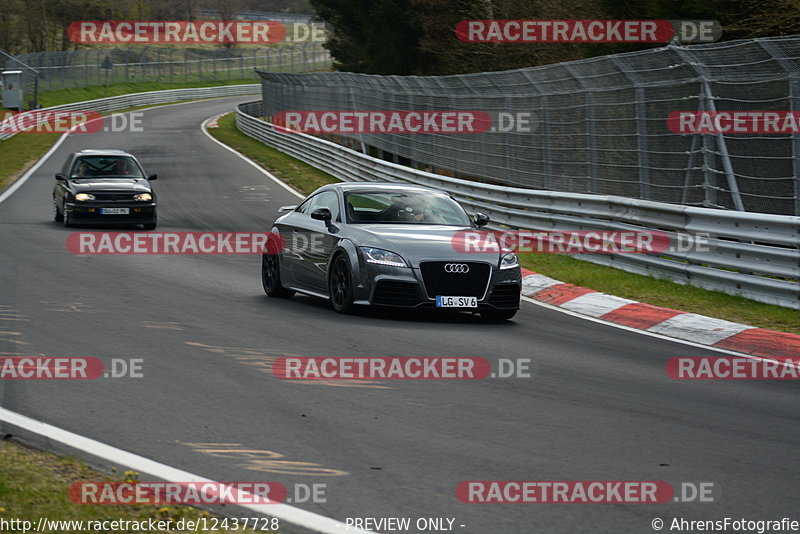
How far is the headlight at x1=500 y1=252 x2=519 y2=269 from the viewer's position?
39.0 ft

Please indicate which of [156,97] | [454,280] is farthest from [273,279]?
[156,97]

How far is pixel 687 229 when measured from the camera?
1462 centimetres

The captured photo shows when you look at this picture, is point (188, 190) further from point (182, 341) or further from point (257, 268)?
point (182, 341)

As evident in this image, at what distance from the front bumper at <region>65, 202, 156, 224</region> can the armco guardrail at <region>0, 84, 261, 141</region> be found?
36798mm

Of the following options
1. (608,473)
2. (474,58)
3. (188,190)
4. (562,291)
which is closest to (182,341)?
(608,473)

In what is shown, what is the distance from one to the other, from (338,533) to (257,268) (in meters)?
12.0

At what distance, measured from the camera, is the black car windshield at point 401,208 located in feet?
41.6

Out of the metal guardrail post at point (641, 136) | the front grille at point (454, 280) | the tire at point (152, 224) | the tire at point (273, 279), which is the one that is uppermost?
the metal guardrail post at point (641, 136)

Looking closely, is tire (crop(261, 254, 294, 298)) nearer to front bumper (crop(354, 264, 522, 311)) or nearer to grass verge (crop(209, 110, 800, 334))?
front bumper (crop(354, 264, 522, 311))

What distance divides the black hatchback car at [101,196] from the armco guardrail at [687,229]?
6.04 m

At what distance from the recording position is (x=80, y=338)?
988cm

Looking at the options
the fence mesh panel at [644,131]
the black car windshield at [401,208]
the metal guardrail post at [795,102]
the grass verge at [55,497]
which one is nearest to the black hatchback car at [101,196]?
the fence mesh panel at [644,131]

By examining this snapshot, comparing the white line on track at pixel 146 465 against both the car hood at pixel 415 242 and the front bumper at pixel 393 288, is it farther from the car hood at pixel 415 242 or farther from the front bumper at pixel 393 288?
the car hood at pixel 415 242

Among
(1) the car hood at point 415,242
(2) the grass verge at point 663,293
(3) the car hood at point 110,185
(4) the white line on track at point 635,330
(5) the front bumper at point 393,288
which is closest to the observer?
(4) the white line on track at point 635,330
